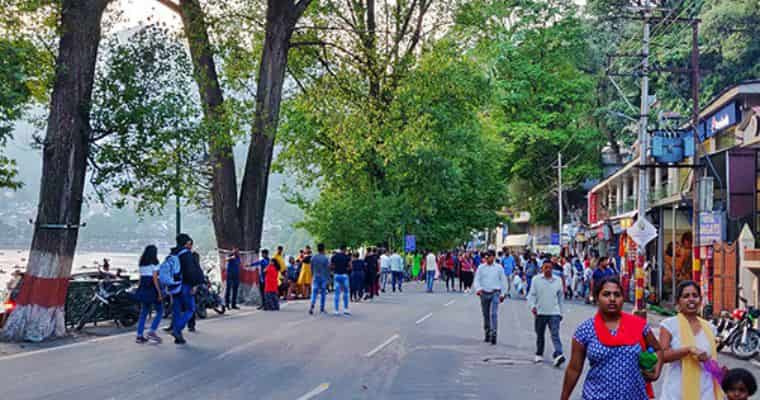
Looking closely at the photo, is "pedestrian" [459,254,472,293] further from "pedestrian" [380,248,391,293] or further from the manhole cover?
the manhole cover

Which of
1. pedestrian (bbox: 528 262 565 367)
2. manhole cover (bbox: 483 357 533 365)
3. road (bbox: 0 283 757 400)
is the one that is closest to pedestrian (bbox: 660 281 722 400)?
road (bbox: 0 283 757 400)

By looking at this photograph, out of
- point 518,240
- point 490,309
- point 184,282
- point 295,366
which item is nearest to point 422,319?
point 490,309

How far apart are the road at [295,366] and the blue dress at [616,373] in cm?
496

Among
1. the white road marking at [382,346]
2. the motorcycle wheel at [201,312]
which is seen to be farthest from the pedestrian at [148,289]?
the motorcycle wheel at [201,312]

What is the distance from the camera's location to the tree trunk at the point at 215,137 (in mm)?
23984

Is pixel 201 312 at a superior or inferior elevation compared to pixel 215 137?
inferior

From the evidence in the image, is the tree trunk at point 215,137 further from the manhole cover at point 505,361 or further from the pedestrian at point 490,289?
the manhole cover at point 505,361

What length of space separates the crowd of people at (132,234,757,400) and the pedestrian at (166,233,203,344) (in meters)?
0.02

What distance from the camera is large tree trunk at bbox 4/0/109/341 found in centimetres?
1700

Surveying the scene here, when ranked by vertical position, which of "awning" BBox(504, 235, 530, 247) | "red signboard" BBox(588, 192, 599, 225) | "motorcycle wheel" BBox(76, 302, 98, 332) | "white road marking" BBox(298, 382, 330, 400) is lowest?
"white road marking" BBox(298, 382, 330, 400)

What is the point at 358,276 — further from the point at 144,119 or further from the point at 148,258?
the point at 148,258

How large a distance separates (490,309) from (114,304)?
7.69 meters

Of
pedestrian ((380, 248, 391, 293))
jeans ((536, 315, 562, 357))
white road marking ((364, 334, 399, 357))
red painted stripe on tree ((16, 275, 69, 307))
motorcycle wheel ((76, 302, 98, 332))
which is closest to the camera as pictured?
jeans ((536, 315, 562, 357))

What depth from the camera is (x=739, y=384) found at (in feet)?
18.2
